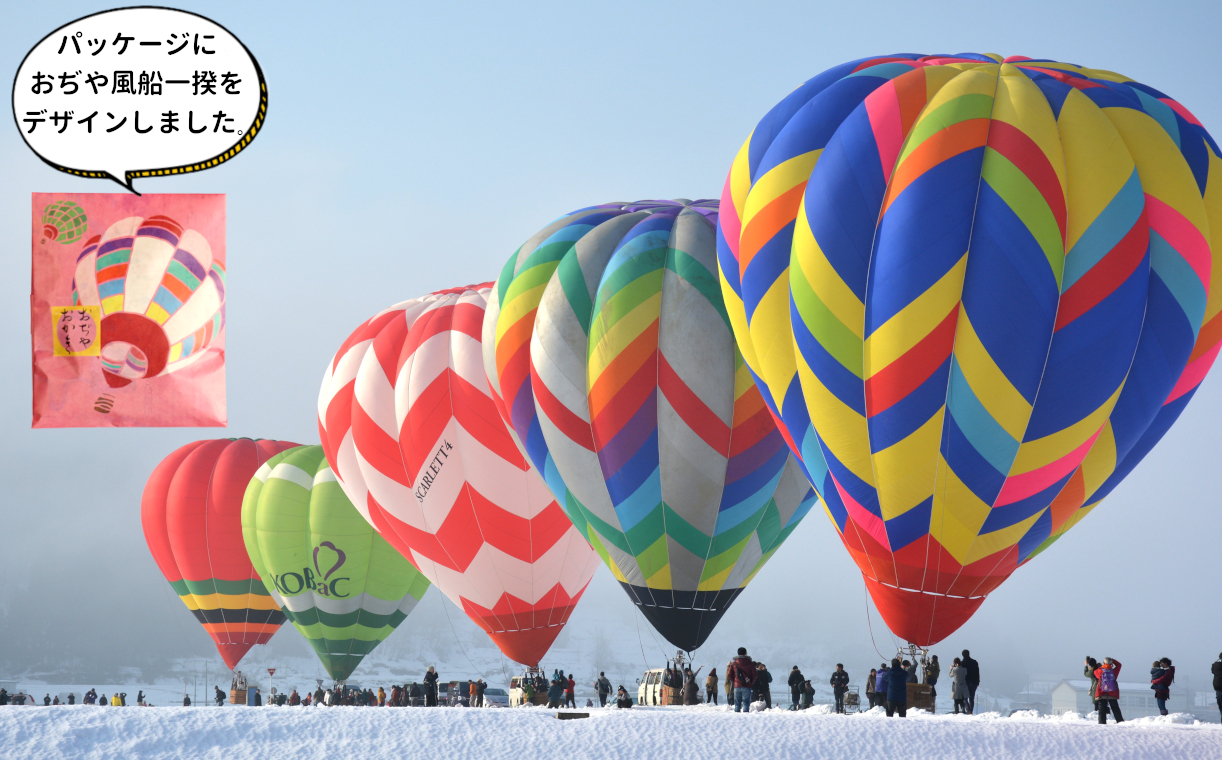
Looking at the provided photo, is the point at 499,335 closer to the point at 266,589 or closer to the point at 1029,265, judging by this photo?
the point at 1029,265

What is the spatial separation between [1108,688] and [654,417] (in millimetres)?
7197

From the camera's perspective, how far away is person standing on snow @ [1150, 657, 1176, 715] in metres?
15.0

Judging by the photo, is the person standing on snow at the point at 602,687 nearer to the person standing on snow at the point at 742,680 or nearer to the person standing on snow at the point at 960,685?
the person standing on snow at the point at 742,680

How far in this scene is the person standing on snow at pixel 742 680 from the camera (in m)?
15.9

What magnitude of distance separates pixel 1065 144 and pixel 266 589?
23108 millimetres

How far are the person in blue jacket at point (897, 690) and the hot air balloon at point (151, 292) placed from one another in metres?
12.1

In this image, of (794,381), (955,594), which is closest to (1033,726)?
(955,594)

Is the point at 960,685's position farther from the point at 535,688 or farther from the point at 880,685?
the point at 535,688

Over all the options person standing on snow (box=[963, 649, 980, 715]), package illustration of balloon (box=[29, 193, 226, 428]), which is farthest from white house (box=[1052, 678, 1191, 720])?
package illustration of balloon (box=[29, 193, 226, 428])

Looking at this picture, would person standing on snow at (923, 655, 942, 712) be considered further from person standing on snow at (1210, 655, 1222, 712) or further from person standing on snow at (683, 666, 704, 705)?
person standing on snow at (683, 666, 704, 705)

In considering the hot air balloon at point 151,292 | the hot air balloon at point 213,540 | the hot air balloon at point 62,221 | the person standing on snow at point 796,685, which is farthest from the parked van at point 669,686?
the hot air balloon at point 213,540

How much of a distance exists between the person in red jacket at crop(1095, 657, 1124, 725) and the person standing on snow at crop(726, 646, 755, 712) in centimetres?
399

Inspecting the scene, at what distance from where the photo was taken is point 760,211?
15.8 meters

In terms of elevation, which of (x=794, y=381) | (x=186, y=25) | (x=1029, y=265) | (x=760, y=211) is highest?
(x=186, y=25)
